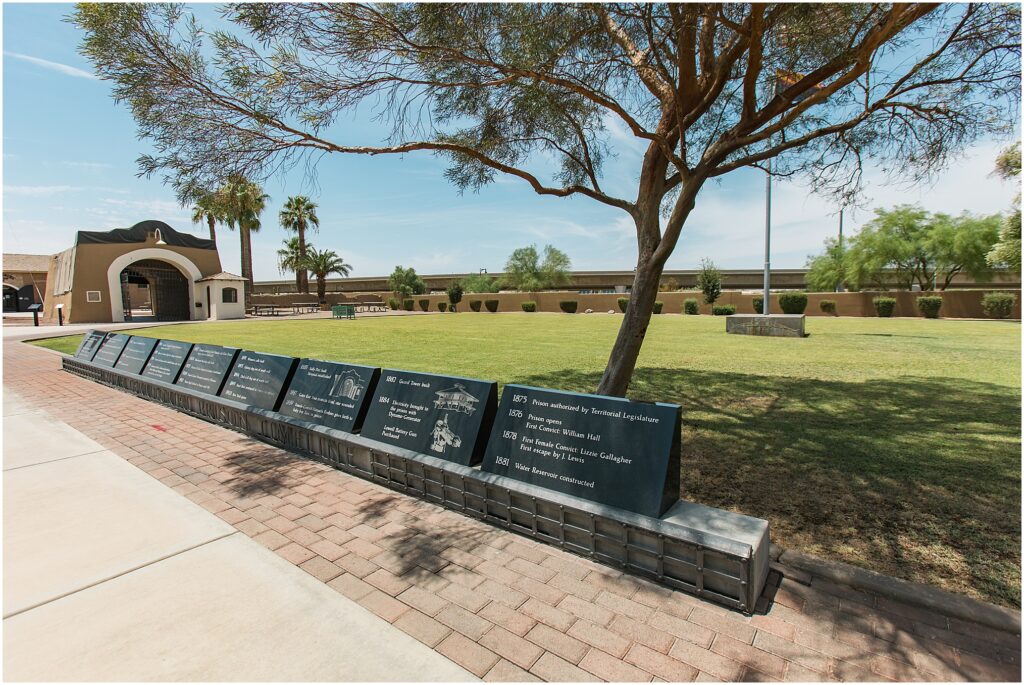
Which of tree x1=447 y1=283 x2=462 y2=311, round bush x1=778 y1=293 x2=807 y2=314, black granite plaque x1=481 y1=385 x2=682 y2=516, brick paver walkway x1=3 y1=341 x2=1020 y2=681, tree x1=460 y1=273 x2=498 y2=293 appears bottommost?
brick paver walkway x1=3 y1=341 x2=1020 y2=681

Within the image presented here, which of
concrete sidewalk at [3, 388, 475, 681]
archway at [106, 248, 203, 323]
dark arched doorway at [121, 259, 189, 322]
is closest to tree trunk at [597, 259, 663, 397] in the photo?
concrete sidewalk at [3, 388, 475, 681]

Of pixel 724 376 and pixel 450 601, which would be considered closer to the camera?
pixel 450 601

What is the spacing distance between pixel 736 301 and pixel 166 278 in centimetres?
4426

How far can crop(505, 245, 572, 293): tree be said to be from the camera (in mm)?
62125

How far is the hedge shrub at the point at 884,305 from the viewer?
3300 centimetres

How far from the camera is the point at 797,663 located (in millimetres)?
2428

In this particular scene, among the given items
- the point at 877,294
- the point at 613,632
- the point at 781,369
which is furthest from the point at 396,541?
the point at 877,294

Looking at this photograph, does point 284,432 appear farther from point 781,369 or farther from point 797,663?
point 781,369

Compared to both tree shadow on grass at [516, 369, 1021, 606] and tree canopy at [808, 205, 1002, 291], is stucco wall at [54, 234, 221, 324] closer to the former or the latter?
tree shadow on grass at [516, 369, 1021, 606]

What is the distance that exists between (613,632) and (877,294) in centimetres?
4184

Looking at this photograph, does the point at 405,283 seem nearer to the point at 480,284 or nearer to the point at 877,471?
the point at 480,284


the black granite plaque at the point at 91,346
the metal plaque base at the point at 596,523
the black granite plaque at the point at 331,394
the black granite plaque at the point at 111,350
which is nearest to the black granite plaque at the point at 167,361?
the black granite plaque at the point at 111,350

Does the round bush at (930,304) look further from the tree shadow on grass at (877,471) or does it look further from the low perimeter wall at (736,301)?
the tree shadow on grass at (877,471)

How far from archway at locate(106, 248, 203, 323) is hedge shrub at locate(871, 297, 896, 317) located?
46746mm
